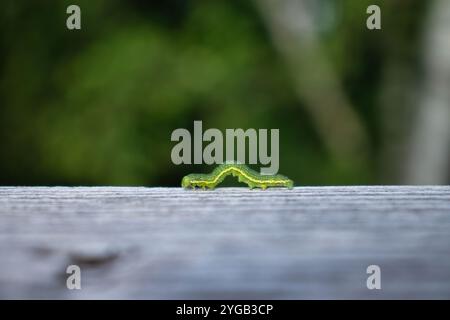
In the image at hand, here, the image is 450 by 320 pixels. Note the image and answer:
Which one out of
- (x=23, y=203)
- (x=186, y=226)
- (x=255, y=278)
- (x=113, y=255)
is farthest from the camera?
(x=23, y=203)

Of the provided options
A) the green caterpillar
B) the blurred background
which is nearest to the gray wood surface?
the green caterpillar

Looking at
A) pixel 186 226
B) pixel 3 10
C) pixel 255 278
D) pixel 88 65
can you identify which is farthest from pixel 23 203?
pixel 3 10

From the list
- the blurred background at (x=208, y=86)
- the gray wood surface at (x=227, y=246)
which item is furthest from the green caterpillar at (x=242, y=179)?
the blurred background at (x=208, y=86)

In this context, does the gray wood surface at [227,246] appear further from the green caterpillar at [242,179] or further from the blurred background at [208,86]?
the blurred background at [208,86]

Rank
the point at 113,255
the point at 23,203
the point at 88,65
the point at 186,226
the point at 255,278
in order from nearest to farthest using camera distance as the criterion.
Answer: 1. the point at 255,278
2. the point at 113,255
3. the point at 186,226
4. the point at 23,203
5. the point at 88,65

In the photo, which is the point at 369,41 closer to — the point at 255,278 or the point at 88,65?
the point at 88,65
